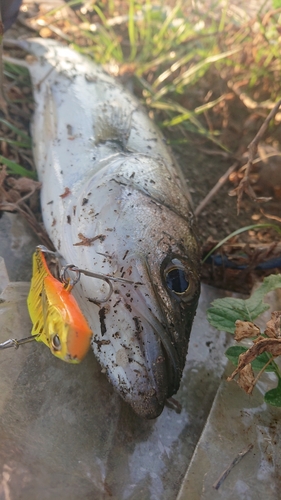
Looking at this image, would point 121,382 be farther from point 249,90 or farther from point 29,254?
point 249,90

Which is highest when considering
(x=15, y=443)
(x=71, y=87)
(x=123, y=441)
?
(x=71, y=87)

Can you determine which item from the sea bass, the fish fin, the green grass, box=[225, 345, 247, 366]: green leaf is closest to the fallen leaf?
the sea bass

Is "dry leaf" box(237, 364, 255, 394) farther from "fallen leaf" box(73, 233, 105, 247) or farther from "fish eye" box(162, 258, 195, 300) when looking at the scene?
"fallen leaf" box(73, 233, 105, 247)

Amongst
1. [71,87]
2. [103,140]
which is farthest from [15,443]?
[71,87]

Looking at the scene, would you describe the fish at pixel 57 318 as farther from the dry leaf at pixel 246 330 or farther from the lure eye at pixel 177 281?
the dry leaf at pixel 246 330

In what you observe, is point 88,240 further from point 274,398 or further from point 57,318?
point 274,398
